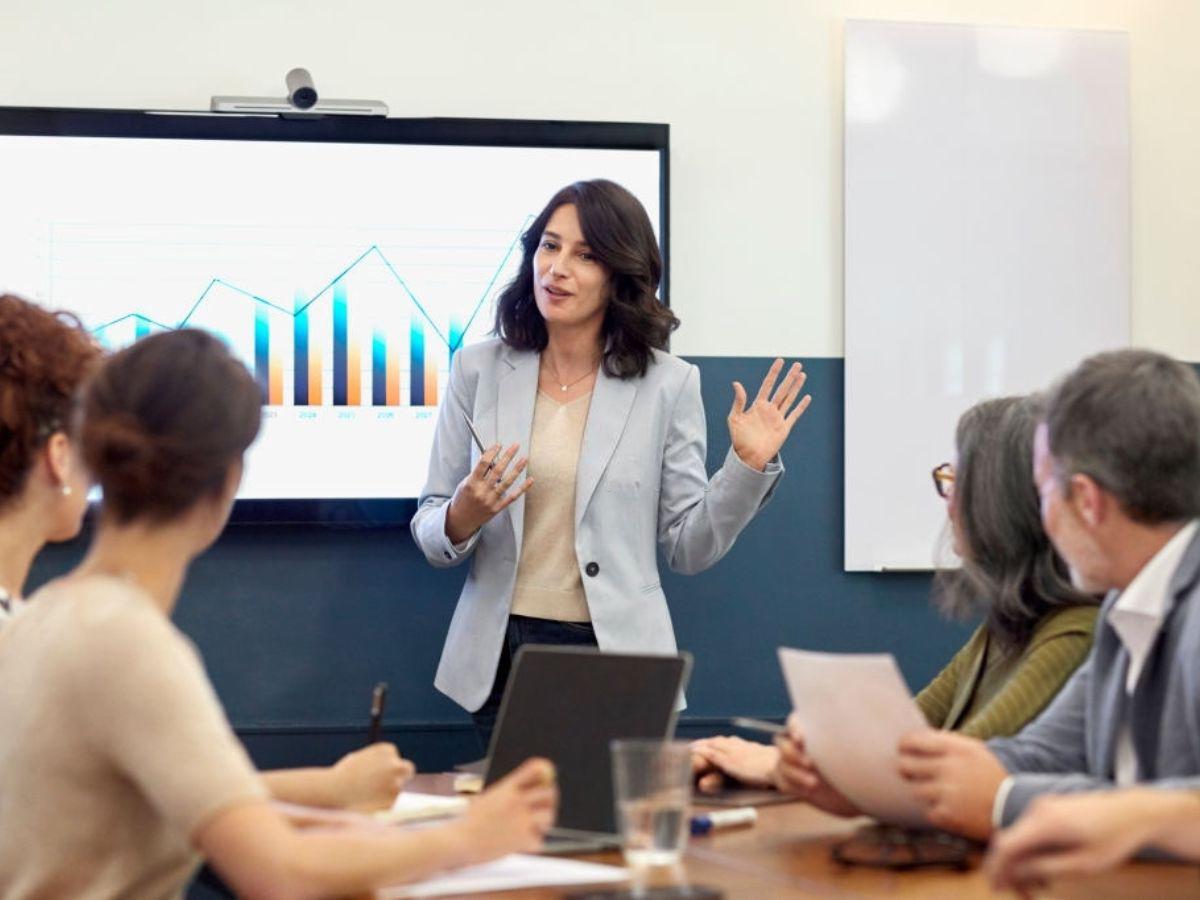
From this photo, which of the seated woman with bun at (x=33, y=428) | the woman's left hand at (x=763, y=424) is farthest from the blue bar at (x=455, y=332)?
the seated woman with bun at (x=33, y=428)

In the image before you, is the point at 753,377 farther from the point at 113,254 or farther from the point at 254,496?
the point at 113,254

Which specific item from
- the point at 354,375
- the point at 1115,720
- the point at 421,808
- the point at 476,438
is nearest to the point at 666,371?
the point at 476,438

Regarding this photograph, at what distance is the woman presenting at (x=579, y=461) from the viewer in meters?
3.24

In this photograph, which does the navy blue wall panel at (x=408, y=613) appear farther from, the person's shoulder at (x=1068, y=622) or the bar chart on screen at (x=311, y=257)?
the person's shoulder at (x=1068, y=622)

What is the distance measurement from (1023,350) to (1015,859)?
304cm

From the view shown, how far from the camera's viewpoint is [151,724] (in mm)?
1396

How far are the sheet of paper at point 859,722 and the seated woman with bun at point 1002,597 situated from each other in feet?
0.59

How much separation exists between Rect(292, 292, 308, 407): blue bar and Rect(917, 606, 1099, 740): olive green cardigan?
2.13m

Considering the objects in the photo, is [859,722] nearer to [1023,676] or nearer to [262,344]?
[1023,676]

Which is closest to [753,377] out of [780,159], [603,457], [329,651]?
[780,159]

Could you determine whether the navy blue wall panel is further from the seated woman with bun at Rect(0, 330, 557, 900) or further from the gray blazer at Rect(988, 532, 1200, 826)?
the seated woman with bun at Rect(0, 330, 557, 900)

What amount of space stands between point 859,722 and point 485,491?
4.89 feet

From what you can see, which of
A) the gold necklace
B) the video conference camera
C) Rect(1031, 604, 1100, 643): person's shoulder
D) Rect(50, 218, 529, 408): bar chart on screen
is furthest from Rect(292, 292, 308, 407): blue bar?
Rect(1031, 604, 1100, 643): person's shoulder

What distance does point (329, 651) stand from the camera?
396 centimetres
